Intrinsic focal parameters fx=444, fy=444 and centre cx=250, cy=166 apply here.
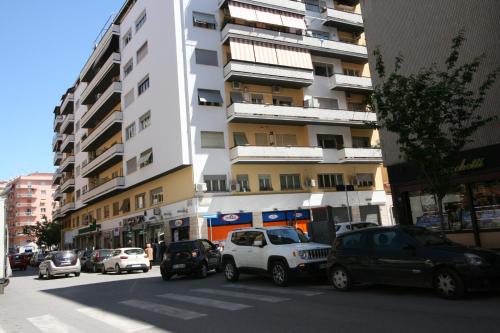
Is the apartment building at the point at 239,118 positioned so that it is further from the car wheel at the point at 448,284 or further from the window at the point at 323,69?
the car wheel at the point at 448,284

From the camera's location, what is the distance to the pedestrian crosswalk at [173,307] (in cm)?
869

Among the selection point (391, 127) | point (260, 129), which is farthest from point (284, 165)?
point (391, 127)

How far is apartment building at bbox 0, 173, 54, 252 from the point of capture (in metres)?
121

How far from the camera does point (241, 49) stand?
3278 cm

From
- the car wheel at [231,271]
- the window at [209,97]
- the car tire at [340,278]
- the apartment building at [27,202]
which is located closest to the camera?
the car tire at [340,278]

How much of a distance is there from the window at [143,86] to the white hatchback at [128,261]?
1706 centimetres

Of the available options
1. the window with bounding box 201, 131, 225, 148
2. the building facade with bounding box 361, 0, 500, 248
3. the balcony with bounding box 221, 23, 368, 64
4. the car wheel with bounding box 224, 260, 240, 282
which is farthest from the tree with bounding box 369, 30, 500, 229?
the balcony with bounding box 221, 23, 368, 64

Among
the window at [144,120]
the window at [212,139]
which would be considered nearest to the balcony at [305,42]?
the window at [212,139]

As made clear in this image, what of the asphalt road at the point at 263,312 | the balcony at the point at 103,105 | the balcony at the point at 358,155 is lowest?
the asphalt road at the point at 263,312

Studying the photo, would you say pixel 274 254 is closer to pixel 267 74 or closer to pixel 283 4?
pixel 267 74

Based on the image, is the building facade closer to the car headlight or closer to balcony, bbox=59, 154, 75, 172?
the car headlight

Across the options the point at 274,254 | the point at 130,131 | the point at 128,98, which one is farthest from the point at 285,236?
the point at 128,98

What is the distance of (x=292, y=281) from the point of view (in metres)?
13.2

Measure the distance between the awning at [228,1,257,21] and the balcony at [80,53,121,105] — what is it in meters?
14.5
